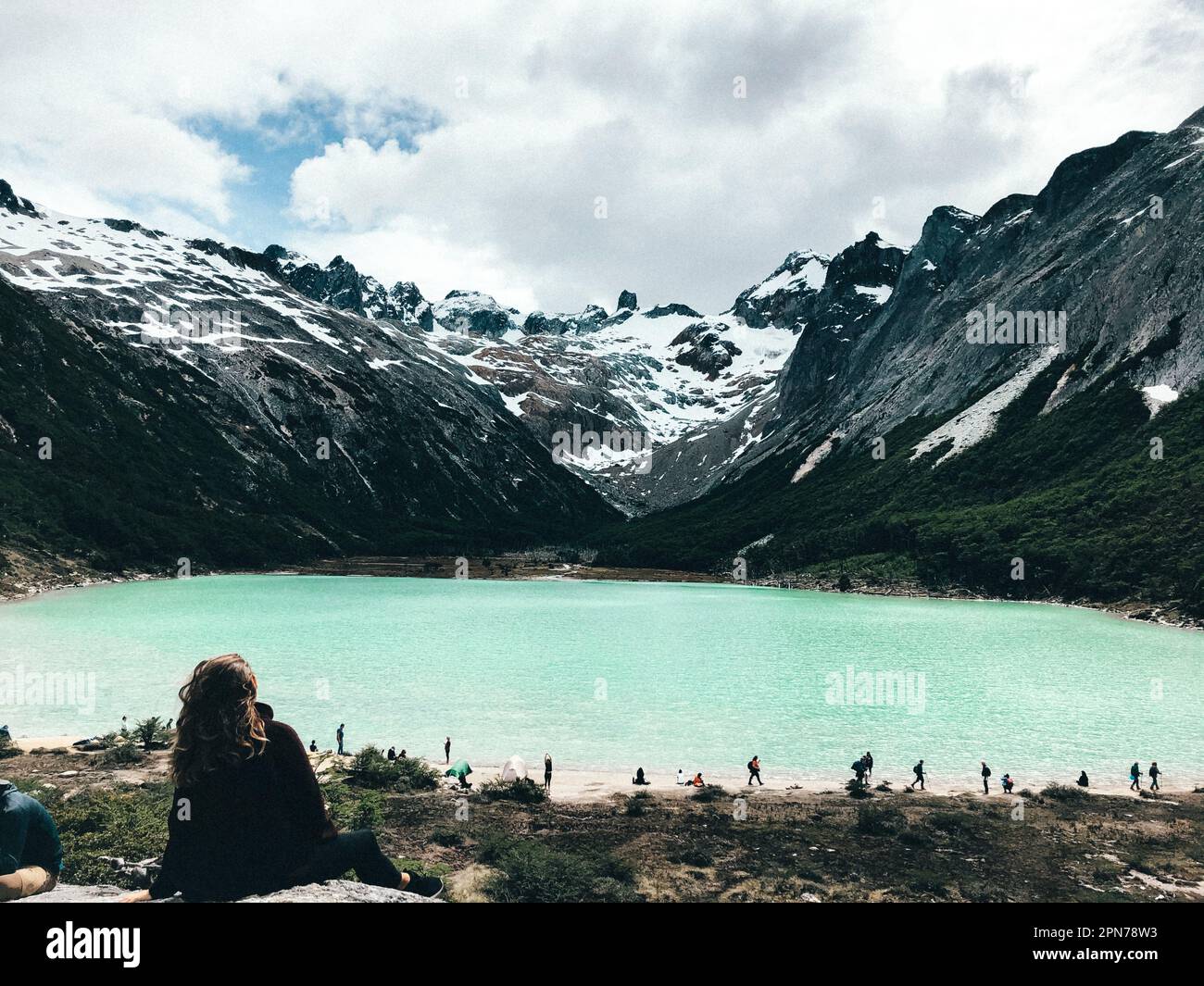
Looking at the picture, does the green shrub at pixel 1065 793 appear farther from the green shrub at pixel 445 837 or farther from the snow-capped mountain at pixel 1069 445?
the snow-capped mountain at pixel 1069 445

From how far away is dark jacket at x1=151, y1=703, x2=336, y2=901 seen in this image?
7211 mm

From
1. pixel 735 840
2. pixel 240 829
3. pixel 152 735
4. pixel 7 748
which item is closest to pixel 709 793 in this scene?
pixel 735 840

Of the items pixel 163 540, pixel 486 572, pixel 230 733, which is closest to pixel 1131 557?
pixel 230 733

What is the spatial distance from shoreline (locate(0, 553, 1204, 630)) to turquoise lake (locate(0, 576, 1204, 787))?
4.68 metres

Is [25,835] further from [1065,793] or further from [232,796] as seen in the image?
[1065,793]

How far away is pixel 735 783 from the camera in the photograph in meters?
29.3

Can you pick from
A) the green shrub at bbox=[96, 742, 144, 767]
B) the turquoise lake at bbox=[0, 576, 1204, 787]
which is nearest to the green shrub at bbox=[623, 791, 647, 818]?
the turquoise lake at bbox=[0, 576, 1204, 787]

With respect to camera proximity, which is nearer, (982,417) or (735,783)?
(735,783)

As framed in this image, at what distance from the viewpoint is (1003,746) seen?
35781 millimetres

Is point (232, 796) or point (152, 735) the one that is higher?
point (232, 796)

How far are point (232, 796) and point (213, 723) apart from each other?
82cm

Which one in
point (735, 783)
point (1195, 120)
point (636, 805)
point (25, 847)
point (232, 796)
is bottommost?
point (735, 783)
